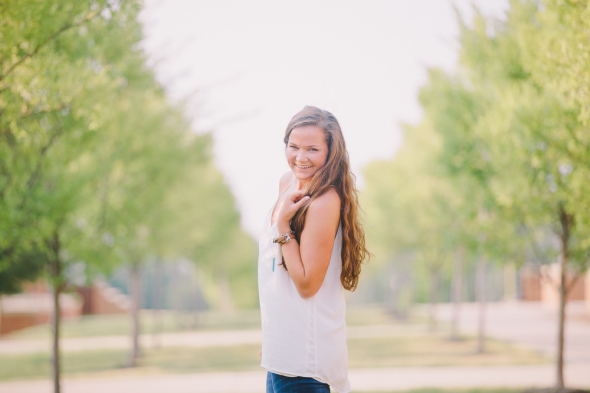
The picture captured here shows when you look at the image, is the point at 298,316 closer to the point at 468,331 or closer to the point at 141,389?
the point at 141,389

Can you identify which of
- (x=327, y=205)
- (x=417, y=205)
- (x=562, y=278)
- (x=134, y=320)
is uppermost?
(x=417, y=205)

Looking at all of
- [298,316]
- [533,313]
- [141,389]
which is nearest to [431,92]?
[141,389]

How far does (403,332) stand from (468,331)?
1.92m

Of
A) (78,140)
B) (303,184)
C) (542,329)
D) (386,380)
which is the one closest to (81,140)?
(78,140)

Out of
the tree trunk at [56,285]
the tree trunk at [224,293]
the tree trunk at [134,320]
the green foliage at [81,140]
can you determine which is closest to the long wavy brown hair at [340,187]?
the green foliage at [81,140]

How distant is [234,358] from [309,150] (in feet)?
34.5

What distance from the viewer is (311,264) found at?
1.95 metres

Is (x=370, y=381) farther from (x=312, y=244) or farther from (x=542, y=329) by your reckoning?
(x=542, y=329)

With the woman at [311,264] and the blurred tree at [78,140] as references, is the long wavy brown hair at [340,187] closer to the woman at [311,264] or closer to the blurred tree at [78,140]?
the woman at [311,264]

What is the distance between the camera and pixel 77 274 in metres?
7.36

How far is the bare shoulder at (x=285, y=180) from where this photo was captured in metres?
2.52

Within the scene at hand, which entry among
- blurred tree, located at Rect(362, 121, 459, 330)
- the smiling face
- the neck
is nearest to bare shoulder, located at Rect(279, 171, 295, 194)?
the neck

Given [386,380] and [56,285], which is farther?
[386,380]

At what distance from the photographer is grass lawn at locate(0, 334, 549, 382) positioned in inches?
409
